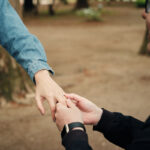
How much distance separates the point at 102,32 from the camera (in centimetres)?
1390

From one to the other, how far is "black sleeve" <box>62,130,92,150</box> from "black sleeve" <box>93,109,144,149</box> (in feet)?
1.58

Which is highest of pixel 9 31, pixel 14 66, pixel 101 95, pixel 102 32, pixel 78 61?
pixel 9 31

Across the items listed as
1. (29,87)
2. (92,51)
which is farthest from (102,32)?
(29,87)

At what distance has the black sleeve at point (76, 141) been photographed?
144cm

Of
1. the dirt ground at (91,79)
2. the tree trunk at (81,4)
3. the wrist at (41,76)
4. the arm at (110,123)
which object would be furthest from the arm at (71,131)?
the tree trunk at (81,4)

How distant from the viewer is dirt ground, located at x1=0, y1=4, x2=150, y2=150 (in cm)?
386

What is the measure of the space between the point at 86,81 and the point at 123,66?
5.24 feet

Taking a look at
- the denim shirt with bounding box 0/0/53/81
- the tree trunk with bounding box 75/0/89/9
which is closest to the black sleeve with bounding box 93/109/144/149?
the denim shirt with bounding box 0/0/53/81

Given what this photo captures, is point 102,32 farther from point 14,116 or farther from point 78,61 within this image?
point 14,116

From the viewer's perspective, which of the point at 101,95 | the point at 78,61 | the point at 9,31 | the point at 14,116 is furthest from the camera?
the point at 78,61

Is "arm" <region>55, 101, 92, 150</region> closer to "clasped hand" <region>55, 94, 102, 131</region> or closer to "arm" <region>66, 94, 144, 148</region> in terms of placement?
"clasped hand" <region>55, 94, 102, 131</region>

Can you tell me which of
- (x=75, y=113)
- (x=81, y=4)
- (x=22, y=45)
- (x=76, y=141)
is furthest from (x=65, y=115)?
(x=81, y=4)

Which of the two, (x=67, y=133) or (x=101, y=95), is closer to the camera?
(x=67, y=133)

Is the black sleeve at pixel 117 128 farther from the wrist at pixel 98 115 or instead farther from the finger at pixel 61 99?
the finger at pixel 61 99
